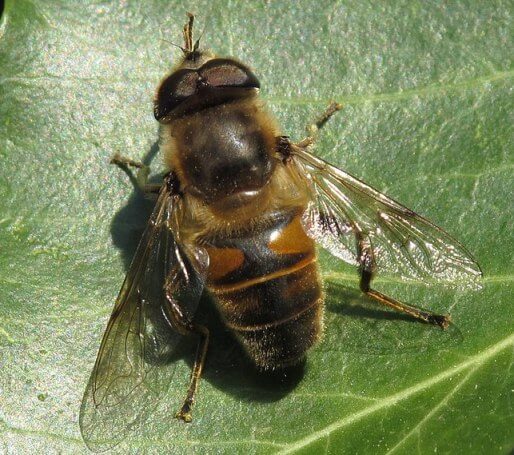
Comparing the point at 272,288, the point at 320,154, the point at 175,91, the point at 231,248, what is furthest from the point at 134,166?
the point at 272,288

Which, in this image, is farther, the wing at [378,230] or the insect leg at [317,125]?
the insect leg at [317,125]

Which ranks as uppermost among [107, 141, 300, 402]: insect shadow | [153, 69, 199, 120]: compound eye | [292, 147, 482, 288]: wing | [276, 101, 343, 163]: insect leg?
[153, 69, 199, 120]: compound eye

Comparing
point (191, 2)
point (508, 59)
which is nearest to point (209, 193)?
point (191, 2)

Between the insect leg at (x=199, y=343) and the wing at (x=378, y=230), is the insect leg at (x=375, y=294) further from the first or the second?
the insect leg at (x=199, y=343)

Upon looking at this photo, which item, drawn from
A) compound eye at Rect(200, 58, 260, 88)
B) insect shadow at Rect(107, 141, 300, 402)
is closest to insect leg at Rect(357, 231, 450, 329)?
insect shadow at Rect(107, 141, 300, 402)

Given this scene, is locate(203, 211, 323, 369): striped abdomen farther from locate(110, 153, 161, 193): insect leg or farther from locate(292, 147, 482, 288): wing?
locate(110, 153, 161, 193): insect leg

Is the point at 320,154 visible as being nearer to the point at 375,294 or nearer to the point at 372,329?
the point at 375,294

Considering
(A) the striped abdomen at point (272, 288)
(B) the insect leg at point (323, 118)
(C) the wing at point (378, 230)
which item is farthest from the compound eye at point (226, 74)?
(A) the striped abdomen at point (272, 288)
